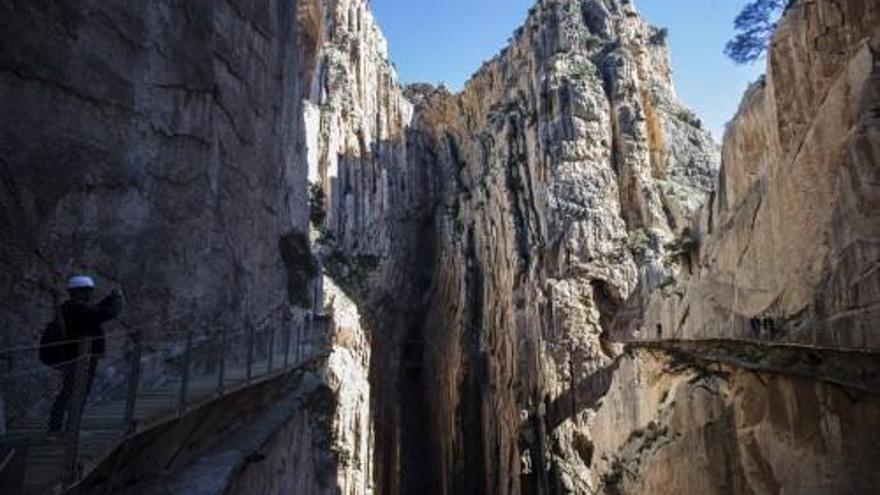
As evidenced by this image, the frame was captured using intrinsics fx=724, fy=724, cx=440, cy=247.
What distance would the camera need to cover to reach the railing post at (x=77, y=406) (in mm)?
4859

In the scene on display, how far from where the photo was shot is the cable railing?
16.0 ft

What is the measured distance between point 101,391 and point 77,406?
2.52 metres

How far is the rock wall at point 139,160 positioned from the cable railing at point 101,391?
0.71 feet

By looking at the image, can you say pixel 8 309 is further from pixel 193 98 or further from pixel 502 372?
pixel 502 372

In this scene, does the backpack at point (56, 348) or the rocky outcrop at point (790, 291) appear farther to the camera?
the rocky outcrop at point (790, 291)

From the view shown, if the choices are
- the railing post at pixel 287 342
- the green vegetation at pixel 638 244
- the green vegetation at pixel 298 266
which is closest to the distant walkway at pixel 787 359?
the railing post at pixel 287 342

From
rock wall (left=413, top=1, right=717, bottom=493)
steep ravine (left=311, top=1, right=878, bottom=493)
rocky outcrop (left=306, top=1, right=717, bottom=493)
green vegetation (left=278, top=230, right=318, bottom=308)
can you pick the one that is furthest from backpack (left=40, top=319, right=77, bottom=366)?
rocky outcrop (left=306, top=1, right=717, bottom=493)

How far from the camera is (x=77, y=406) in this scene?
5.09 m

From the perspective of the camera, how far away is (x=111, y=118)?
925 cm

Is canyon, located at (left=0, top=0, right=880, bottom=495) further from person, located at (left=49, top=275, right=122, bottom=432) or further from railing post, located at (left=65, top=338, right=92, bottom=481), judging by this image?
railing post, located at (left=65, top=338, right=92, bottom=481)

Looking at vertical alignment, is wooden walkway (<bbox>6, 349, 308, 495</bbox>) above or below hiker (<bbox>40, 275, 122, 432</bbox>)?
below

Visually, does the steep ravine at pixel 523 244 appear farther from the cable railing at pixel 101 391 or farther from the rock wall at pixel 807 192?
the cable railing at pixel 101 391

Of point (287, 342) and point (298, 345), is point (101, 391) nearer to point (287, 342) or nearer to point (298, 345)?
point (287, 342)

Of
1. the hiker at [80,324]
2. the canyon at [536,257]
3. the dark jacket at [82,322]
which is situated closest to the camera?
the hiker at [80,324]
